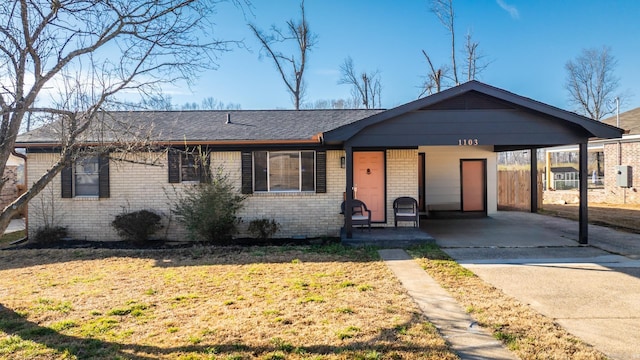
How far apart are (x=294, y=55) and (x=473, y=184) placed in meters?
16.0

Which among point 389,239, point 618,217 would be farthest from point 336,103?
point 389,239

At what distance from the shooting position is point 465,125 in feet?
28.4

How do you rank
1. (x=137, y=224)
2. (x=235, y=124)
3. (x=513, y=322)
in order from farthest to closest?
(x=235, y=124) < (x=137, y=224) < (x=513, y=322)

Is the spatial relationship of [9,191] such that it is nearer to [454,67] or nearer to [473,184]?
[473,184]

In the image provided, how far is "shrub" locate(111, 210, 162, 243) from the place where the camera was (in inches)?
385

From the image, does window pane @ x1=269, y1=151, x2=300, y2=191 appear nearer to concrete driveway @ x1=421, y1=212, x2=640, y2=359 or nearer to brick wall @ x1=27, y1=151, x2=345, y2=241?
brick wall @ x1=27, y1=151, x2=345, y2=241

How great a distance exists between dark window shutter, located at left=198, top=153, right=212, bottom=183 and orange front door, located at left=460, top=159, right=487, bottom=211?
881cm

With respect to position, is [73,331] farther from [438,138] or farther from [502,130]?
[502,130]

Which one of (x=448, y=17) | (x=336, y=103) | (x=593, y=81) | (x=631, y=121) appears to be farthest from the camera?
(x=593, y=81)

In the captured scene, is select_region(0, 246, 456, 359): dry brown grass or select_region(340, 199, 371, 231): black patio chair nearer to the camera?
select_region(0, 246, 456, 359): dry brown grass

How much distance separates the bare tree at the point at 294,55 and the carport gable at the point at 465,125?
16.8m

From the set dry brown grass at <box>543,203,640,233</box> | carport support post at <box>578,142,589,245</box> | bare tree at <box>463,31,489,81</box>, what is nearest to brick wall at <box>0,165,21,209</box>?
carport support post at <box>578,142,589,245</box>

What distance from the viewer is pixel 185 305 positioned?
16.9ft

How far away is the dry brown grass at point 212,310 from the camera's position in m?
3.84
